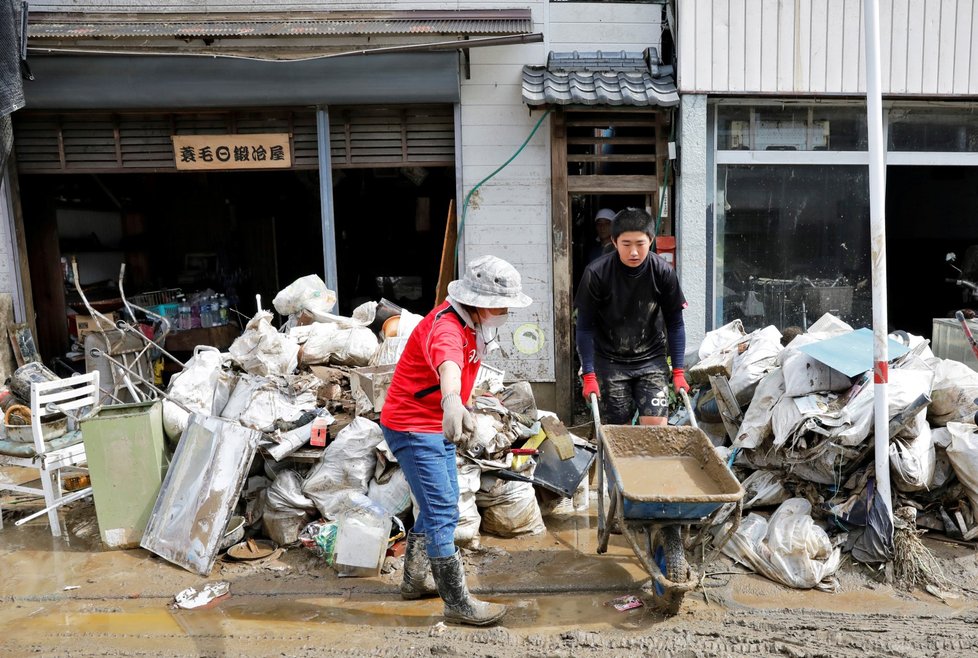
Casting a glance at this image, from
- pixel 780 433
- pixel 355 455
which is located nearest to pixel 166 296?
pixel 355 455

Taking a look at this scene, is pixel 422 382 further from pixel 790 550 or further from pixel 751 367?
pixel 751 367

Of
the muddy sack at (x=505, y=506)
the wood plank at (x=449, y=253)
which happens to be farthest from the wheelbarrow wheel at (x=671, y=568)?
the wood plank at (x=449, y=253)

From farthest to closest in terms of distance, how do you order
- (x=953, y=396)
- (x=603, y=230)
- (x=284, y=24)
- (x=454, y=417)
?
(x=603, y=230) → (x=284, y=24) → (x=953, y=396) → (x=454, y=417)

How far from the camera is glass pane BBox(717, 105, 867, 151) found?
709 cm

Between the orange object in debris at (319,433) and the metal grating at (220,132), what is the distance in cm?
317

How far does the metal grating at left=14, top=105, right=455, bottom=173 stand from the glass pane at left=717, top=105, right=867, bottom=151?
278cm

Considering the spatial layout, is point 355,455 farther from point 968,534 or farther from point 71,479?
point 968,534

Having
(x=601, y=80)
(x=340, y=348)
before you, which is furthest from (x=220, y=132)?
(x=601, y=80)

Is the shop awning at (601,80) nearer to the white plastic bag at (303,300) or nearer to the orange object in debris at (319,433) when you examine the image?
the white plastic bag at (303,300)

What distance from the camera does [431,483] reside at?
363cm

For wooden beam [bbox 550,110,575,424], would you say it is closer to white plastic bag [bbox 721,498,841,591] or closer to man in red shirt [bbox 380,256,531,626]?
white plastic bag [bbox 721,498,841,591]

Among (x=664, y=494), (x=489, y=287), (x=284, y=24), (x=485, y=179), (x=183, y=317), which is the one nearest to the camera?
(x=489, y=287)

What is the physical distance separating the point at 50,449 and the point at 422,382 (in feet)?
9.99

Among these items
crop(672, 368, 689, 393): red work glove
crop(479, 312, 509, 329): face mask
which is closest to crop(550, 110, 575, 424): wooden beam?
crop(672, 368, 689, 393): red work glove
